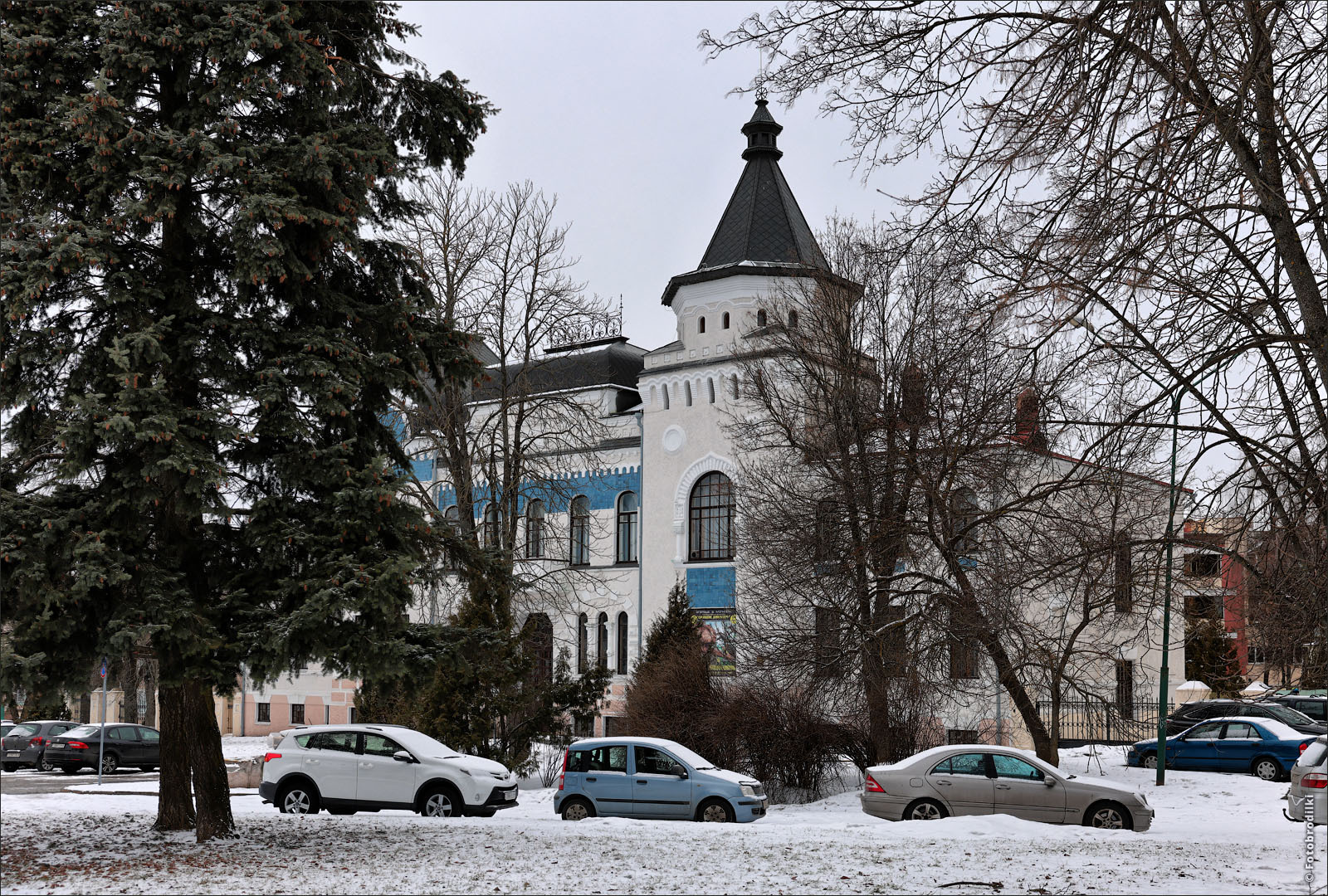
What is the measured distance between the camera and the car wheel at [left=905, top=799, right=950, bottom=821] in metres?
18.1

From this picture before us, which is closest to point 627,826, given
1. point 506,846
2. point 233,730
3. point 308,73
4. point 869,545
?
point 506,846

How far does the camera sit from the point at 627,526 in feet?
149

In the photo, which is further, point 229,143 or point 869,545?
point 869,545

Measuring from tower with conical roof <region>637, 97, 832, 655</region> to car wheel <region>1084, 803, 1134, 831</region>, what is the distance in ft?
76.4

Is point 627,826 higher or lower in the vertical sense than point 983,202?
lower

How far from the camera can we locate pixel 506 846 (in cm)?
1334

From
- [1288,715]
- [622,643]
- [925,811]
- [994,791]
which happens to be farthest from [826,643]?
[622,643]

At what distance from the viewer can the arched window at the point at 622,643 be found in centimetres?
4394

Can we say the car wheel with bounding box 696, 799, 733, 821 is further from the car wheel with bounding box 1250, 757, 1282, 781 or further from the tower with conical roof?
the tower with conical roof

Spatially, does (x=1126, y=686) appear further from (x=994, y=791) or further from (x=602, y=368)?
(x=602, y=368)

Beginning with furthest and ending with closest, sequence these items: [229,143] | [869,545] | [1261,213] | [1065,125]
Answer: [869,545]
[229,143]
[1261,213]
[1065,125]

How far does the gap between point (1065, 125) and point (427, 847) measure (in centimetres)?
1046

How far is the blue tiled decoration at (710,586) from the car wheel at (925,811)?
22.2m

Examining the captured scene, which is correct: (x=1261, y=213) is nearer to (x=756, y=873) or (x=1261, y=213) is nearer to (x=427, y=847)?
(x=756, y=873)
